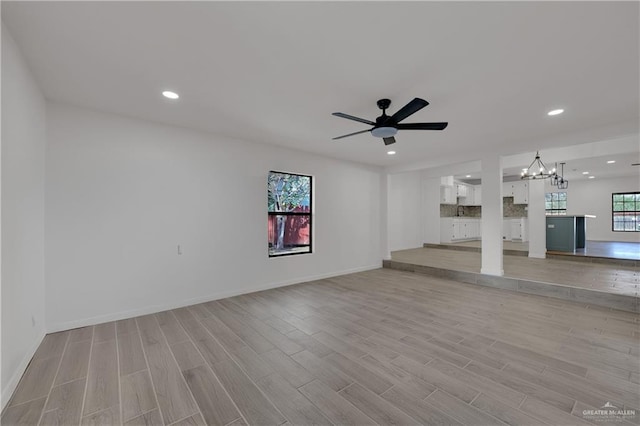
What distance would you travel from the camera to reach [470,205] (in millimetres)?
10859

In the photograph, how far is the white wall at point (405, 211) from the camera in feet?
27.1

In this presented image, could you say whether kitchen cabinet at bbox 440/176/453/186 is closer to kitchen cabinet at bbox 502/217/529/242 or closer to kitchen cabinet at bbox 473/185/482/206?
kitchen cabinet at bbox 473/185/482/206

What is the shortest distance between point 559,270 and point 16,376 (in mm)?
7730

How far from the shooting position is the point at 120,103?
3.05 metres

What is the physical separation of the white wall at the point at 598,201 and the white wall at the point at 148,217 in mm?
11700

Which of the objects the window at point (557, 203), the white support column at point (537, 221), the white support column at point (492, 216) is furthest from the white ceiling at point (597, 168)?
the white support column at point (492, 216)

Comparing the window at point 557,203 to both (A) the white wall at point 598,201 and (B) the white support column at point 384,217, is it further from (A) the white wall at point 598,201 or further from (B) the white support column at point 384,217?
(B) the white support column at point 384,217

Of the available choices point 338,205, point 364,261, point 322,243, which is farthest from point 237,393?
point 364,261

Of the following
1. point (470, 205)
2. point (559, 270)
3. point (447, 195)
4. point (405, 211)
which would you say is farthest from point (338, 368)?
point (470, 205)

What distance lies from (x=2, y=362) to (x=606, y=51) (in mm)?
5014

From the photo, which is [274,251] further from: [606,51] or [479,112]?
[606,51]

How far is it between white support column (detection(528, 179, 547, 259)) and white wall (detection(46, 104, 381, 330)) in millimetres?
5916

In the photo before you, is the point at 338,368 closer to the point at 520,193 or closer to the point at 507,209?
the point at 520,193

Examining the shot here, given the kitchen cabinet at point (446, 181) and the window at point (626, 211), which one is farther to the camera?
the window at point (626, 211)
